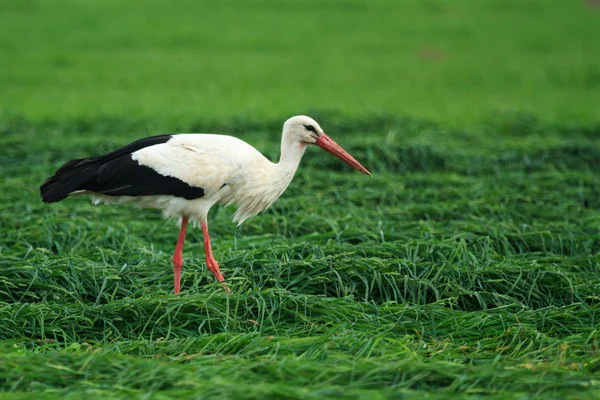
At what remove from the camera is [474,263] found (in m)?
6.21

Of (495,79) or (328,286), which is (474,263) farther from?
(495,79)

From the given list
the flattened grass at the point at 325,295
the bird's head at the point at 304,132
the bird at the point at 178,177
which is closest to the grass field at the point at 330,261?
the flattened grass at the point at 325,295

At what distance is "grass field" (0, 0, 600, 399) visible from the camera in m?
4.31

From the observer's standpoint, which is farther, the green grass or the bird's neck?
the green grass

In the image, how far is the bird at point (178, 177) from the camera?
6.14 m

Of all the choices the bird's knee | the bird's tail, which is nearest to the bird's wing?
the bird's tail

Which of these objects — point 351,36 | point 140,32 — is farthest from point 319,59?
point 140,32

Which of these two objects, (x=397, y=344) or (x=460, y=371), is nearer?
(x=460, y=371)

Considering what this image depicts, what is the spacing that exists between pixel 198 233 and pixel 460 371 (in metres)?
3.72

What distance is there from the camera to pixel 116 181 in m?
6.16

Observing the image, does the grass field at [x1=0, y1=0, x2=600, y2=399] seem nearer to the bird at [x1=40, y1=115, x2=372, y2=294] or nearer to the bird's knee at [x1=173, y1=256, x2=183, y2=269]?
the bird's knee at [x1=173, y1=256, x2=183, y2=269]

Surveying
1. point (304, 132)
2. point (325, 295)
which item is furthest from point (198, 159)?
point (325, 295)

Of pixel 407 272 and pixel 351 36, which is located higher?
pixel 351 36

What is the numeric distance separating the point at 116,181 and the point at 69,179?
0.32 meters
